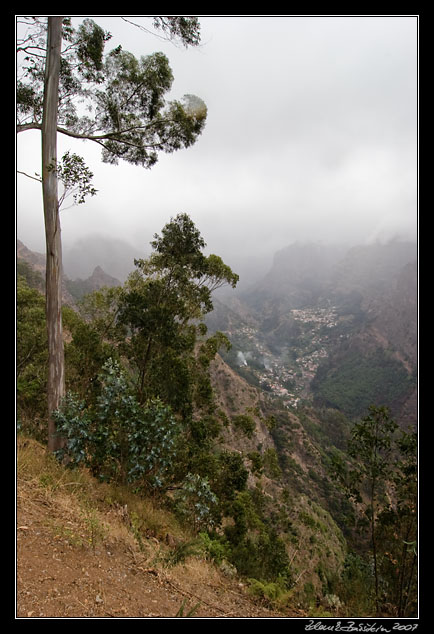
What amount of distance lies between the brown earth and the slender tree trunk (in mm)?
1291

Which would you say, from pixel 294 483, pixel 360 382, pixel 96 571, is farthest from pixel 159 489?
pixel 360 382

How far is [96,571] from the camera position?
9.83ft

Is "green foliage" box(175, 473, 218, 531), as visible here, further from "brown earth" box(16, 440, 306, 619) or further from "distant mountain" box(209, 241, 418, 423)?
"distant mountain" box(209, 241, 418, 423)

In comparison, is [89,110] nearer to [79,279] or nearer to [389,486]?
[389,486]

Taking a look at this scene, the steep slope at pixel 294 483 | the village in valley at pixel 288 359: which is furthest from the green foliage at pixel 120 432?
the village in valley at pixel 288 359

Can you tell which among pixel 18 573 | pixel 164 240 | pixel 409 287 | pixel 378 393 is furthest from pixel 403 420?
pixel 409 287

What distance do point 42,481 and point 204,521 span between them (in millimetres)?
3360

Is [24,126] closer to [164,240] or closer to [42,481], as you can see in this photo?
[164,240]

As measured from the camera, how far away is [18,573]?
275cm

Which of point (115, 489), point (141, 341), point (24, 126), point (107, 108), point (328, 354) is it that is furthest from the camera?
point (328, 354)

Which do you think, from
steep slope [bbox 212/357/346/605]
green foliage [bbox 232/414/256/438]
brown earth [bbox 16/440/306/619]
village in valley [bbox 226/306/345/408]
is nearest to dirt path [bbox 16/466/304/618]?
brown earth [bbox 16/440/306/619]

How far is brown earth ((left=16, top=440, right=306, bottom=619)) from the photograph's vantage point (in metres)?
2.60

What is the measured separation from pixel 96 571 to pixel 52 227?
4948mm

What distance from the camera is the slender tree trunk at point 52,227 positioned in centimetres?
530
